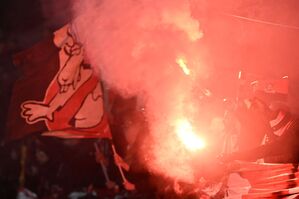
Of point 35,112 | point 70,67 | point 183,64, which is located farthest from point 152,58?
point 35,112

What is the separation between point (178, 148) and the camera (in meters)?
5.94

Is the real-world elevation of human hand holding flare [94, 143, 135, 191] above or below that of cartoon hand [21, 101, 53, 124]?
below

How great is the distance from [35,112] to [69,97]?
517 millimetres

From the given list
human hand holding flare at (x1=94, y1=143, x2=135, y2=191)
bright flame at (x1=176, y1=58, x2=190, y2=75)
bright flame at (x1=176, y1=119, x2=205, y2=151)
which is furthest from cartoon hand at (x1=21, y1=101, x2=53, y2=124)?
bright flame at (x1=176, y1=58, x2=190, y2=75)

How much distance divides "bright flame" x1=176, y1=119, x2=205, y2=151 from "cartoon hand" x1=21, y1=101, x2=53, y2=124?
1.86 metres

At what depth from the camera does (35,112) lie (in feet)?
18.8

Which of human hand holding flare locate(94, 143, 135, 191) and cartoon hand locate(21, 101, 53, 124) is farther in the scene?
human hand holding flare locate(94, 143, 135, 191)

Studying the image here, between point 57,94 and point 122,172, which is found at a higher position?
point 57,94

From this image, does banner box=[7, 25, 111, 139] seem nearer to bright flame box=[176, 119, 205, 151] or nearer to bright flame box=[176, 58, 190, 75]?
bright flame box=[176, 119, 205, 151]

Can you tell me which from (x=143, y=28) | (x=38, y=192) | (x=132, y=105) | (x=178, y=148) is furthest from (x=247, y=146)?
(x=38, y=192)

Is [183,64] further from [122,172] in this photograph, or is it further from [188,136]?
[122,172]

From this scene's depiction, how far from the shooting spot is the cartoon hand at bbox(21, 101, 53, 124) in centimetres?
570

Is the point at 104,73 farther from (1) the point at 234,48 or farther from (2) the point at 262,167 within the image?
(2) the point at 262,167

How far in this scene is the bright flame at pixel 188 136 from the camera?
19.5ft
